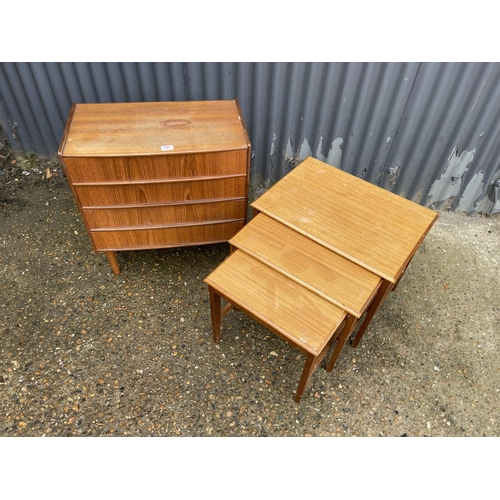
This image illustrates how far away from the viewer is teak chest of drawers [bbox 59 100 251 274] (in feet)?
7.99

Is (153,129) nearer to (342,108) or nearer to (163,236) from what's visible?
(163,236)

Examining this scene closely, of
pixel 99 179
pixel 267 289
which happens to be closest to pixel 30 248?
pixel 99 179

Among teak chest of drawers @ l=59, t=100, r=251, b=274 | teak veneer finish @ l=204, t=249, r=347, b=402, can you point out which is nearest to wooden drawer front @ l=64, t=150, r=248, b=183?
A: teak chest of drawers @ l=59, t=100, r=251, b=274

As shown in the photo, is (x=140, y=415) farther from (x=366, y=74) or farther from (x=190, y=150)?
(x=366, y=74)

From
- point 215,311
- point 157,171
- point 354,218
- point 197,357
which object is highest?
point 157,171

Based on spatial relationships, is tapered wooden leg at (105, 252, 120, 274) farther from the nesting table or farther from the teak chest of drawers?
the nesting table

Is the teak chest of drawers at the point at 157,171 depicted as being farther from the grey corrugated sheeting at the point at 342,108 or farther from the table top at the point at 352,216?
the grey corrugated sheeting at the point at 342,108

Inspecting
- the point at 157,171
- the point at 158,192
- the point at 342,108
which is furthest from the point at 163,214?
the point at 342,108

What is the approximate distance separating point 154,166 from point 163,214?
0.39m

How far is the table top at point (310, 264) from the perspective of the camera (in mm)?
2131

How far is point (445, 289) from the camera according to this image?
3225mm

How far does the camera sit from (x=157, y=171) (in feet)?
8.21

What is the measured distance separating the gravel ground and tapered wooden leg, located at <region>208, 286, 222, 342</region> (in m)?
0.13

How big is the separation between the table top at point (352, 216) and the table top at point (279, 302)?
0.34 metres
